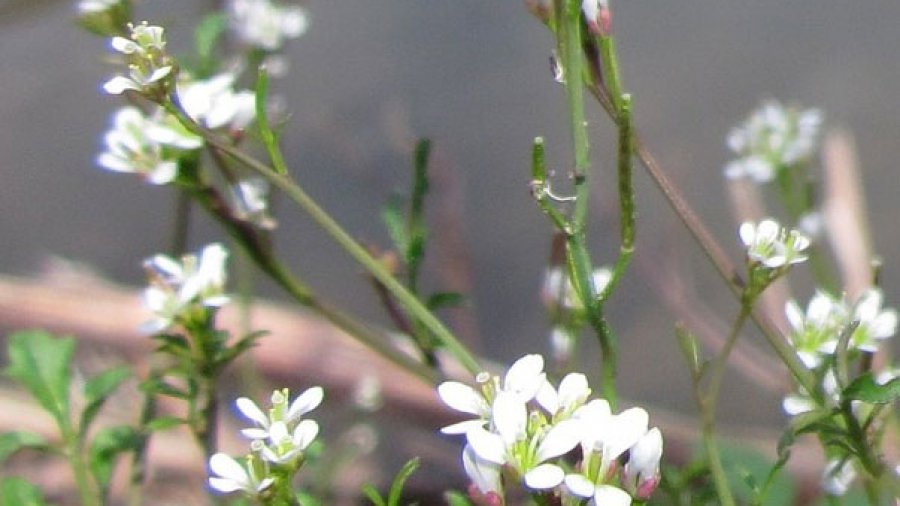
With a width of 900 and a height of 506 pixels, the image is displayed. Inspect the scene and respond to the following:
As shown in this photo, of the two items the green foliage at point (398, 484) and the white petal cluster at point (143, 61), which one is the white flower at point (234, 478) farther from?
the white petal cluster at point (143, 61)

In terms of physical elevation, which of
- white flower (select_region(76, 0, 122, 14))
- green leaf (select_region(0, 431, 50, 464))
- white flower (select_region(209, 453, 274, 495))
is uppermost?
white flower (select_region(76, 0, 122, 14))

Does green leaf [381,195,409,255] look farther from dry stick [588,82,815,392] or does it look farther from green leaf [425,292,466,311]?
dry stick [588,82,815,392]

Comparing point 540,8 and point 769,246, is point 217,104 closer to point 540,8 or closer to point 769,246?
point 540,8

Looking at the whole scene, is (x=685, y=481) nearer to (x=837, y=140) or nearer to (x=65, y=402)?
(x=65, y=402)

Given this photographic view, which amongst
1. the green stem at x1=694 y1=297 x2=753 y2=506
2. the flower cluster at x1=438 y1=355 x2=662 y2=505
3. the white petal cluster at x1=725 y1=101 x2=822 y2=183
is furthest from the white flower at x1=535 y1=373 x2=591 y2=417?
the white petal cluster at x1=725 y1=101 x2=822 y2=183

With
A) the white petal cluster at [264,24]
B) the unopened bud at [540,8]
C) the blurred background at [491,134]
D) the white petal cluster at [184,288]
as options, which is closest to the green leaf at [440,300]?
the white petal cluster at [184,288]

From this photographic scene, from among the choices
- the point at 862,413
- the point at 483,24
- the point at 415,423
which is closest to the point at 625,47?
the point at 483,24

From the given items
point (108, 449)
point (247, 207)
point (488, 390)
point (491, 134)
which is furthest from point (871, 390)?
point (491, 134)
